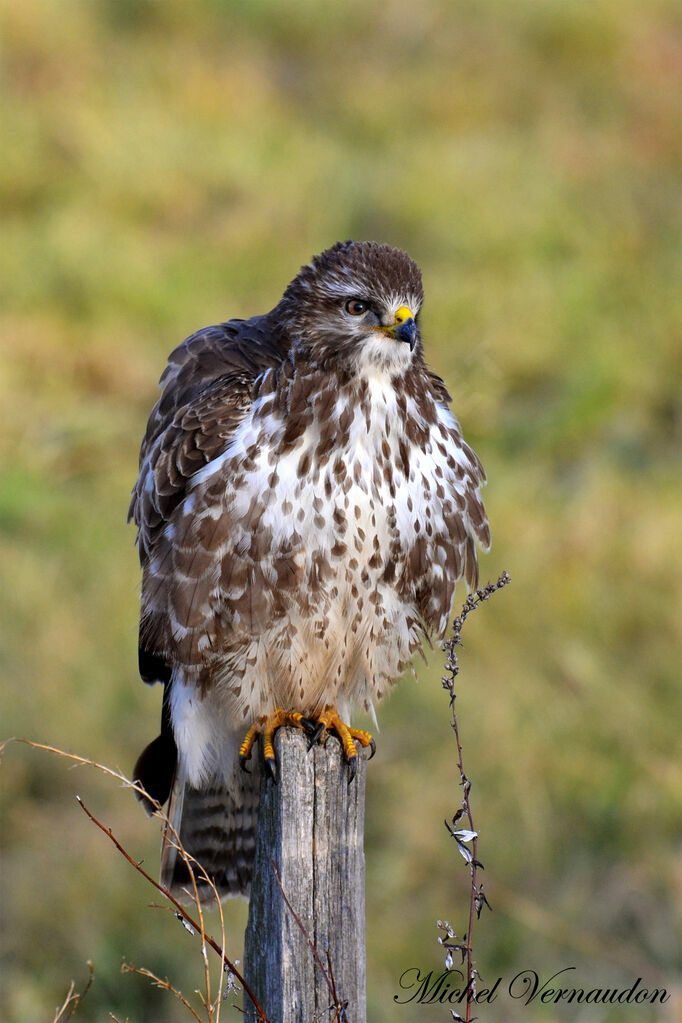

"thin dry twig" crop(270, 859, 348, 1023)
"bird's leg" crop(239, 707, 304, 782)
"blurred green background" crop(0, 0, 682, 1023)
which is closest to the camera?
"thin dry twig" crop(270, 859, 348, 1023)

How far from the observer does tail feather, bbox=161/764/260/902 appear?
3.50 m

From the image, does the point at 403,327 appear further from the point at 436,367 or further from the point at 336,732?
the point at 436,367

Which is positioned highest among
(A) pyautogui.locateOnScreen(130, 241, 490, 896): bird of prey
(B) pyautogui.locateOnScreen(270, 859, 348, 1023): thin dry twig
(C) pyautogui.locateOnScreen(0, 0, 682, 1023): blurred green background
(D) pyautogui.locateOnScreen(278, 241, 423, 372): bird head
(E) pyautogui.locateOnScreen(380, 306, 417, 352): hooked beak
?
(C) pyautogui.locateOnScreen(0, 0, 682, 1023): blurred green background

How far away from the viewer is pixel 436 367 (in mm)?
6973

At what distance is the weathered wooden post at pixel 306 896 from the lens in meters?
2.40

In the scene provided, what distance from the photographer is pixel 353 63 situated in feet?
35.6

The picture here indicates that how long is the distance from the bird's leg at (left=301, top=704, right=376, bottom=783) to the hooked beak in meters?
0.91

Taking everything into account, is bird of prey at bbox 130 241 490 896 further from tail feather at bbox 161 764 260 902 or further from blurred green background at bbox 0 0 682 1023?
blurred green background at bbox 0 0 682 1023

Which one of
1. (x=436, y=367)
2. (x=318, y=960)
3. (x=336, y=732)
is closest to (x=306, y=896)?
(x=318, y=960)
